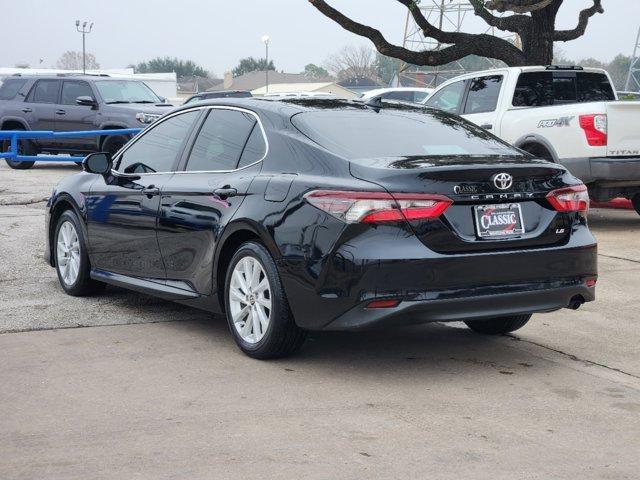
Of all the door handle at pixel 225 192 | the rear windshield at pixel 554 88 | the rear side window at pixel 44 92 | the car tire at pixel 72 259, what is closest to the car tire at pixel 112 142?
the rear side window at pixel 44 92

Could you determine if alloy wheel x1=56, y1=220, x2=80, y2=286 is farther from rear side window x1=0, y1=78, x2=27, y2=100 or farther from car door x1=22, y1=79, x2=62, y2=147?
rear side window x1=0, y1=78, x2=27, y2=100

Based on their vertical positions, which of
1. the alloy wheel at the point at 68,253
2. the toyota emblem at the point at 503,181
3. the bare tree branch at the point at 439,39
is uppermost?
the bare tree branch at the point at 439,39

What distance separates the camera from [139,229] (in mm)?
7691

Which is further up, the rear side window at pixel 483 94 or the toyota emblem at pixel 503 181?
the rear side window at pixel 483 94

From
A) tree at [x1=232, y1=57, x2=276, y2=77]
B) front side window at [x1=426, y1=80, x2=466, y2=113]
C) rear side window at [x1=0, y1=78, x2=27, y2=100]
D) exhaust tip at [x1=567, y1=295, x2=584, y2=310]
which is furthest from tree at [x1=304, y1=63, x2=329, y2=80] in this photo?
exhaust tip at [x1=567, y1=295, x2=584, y2=310]

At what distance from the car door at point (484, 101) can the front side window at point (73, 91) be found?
33.7ft

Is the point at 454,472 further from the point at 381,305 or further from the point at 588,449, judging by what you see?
the point at 381,305

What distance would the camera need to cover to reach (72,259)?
8734 mm

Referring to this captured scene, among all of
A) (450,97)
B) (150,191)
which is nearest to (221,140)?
(150,191)

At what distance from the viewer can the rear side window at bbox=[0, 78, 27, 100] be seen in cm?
2381

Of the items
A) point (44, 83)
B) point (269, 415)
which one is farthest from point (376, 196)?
point (44, 83)

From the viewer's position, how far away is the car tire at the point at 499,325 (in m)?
7.15

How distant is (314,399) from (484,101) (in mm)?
9393

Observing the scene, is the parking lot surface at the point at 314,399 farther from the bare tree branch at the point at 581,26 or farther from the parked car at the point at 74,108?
the bare tree branch at the point at 581,26
